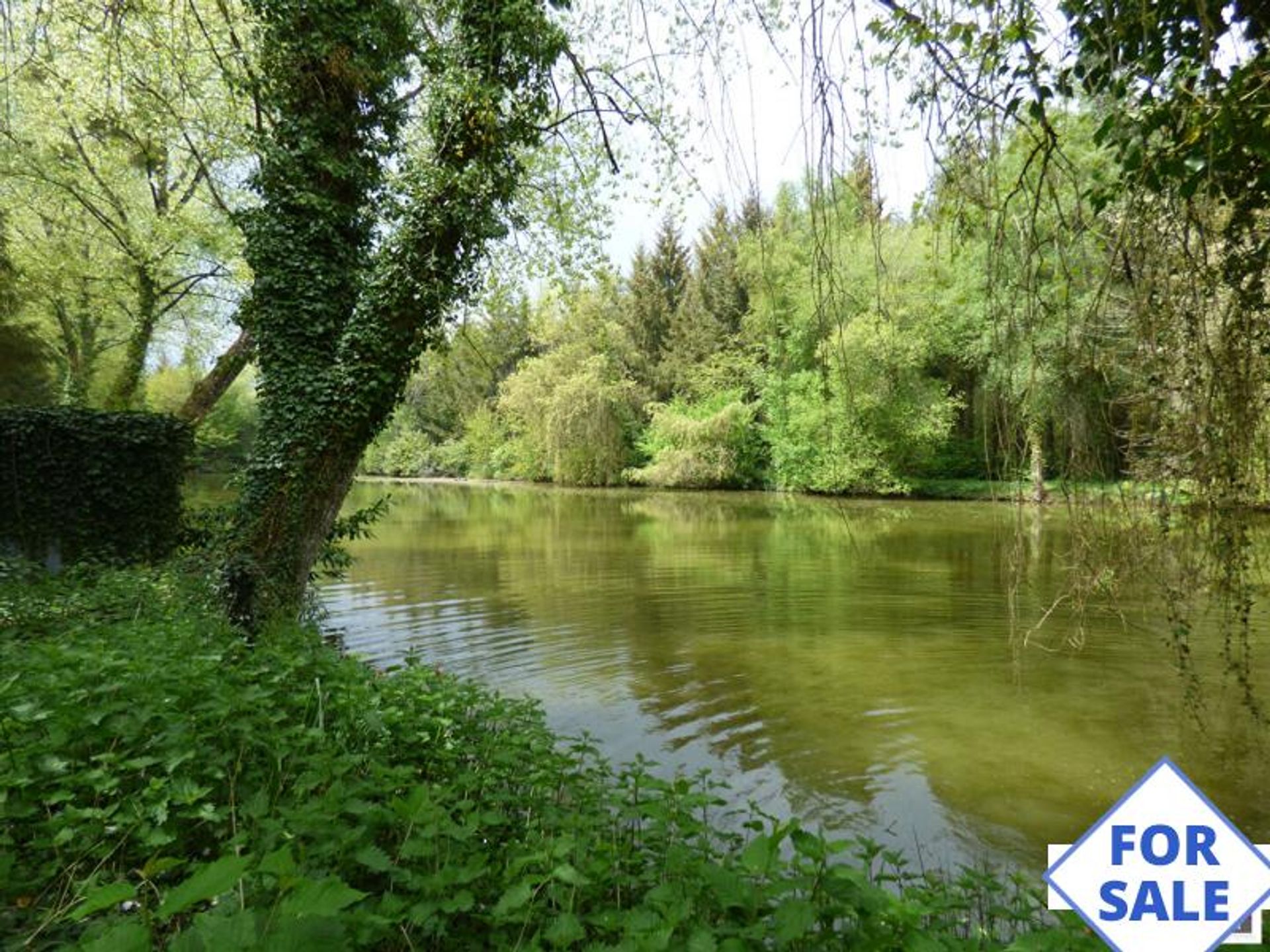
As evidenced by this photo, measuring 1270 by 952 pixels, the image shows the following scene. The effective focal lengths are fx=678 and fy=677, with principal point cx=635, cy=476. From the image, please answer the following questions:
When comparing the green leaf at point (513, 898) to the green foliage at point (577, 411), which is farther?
the green foliage at point (577, 411)

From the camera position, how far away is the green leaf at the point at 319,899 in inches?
41.9

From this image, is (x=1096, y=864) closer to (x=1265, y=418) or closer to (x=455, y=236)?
(x=1265, y=418)

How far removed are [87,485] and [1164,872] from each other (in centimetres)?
1056

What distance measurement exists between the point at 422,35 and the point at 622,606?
6.84m

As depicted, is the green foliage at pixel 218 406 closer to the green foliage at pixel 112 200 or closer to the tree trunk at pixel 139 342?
the tree trunk at pixel 139 342

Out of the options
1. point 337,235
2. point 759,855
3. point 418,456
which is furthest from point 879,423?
point 418,456

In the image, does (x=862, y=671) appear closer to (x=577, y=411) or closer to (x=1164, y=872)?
(x=1164, y=872)

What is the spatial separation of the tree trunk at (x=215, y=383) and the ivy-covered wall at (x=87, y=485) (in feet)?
2.95

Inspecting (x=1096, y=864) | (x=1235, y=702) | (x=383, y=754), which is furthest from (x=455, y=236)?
(x=1235, y=702)

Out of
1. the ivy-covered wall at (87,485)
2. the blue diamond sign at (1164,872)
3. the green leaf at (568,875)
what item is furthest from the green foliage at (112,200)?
the blue diamond sign at (1164,872)

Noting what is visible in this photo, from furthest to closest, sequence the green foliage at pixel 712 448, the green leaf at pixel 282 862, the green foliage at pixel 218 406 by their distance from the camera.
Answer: the green foliage at pixel 712 448 → the green foliage at pixel 218 406 → the green leaf at pixel 282 862

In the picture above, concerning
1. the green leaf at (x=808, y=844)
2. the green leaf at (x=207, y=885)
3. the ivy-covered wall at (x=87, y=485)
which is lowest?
the green leaf at (x=808, y=844)

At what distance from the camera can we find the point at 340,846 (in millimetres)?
1801

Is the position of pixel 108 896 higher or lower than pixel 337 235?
lower
